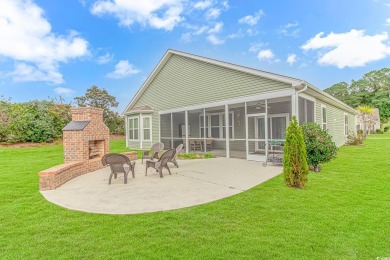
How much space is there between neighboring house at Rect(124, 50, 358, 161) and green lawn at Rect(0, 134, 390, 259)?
510 cm

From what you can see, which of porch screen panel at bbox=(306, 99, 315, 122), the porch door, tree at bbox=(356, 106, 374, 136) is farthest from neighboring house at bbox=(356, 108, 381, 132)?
the porch door

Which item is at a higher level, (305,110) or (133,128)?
(305,110)

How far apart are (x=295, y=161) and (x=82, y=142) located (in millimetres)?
6651

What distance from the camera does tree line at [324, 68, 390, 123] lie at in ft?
156

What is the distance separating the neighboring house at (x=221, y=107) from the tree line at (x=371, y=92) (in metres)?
39.0

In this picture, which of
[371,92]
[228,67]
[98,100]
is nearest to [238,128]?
[228,67]

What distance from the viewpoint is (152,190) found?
5.43 m

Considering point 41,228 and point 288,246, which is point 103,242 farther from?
point 288,246

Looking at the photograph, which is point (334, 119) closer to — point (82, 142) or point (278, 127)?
point (278, 127)

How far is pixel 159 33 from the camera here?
Result: 1778 cm

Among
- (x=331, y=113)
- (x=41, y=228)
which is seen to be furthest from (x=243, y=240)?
(x=331, y=113)

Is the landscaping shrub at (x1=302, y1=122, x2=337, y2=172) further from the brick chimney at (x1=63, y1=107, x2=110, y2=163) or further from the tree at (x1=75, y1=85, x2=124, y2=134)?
the tree at (x1=75, y1=85, x2=124, y2=134)

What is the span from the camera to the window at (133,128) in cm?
1739

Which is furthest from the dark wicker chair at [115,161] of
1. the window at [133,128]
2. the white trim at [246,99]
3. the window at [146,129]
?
the window at [133,128]
